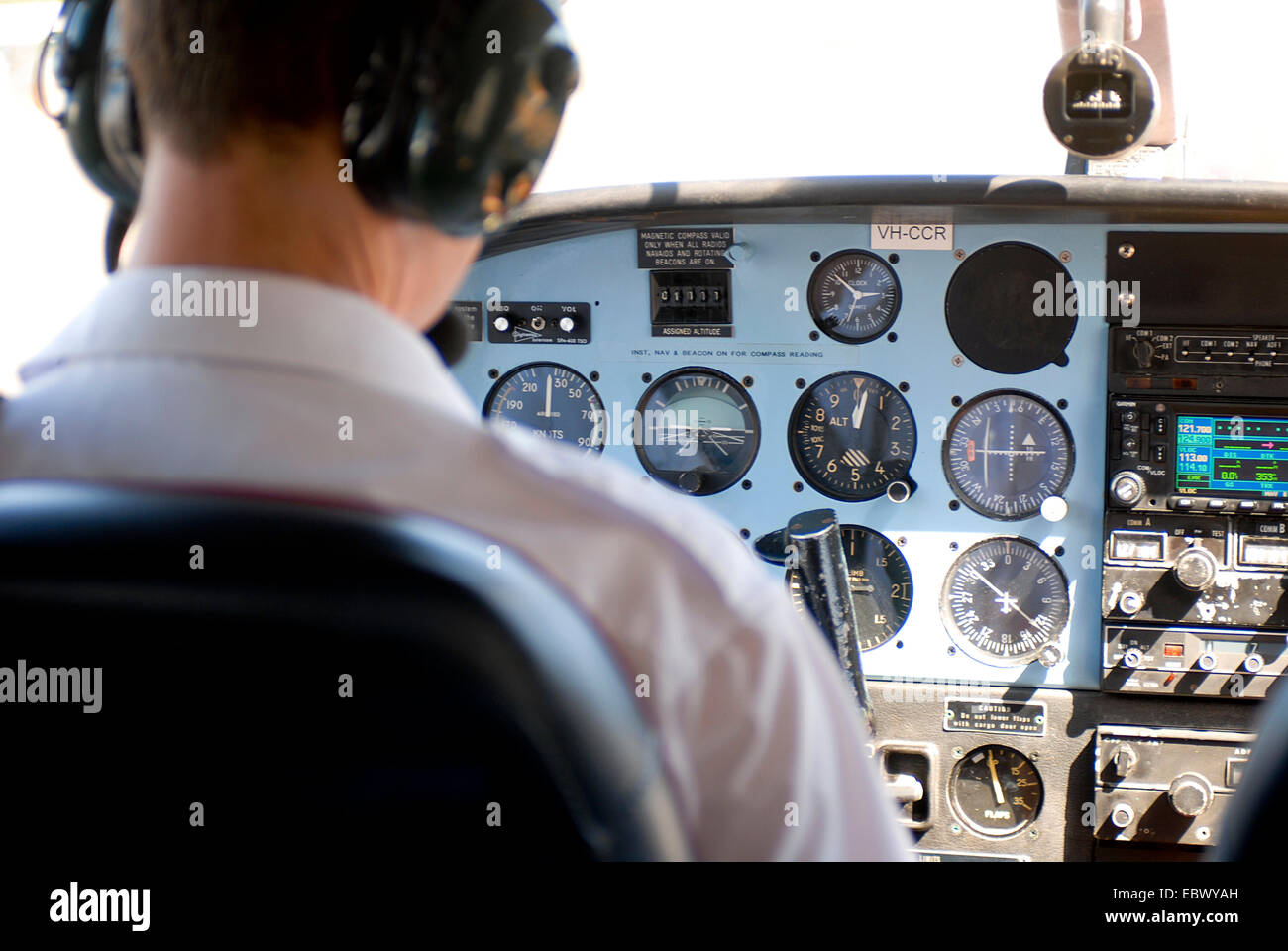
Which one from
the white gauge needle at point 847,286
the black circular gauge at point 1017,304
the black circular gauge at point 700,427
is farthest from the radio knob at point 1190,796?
the white gauge needle at point 847,286

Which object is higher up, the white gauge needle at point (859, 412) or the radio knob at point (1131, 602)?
the white gauge needle at point (859, 412)

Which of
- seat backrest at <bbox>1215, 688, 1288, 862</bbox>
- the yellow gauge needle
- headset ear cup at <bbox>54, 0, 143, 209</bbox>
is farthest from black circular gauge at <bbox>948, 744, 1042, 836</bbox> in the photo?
headset ear cup at <bbox>54, 0, 143, 209</bbox>

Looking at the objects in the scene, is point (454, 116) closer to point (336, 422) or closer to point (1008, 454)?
point (336, 422)

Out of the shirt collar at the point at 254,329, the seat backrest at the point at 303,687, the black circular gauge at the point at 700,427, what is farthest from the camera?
the black circular gauge at the point at 700,427

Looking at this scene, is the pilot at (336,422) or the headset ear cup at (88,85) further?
the headset ear cup at (88,85)

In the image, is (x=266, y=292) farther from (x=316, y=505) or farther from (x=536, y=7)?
(x=536, y=7)

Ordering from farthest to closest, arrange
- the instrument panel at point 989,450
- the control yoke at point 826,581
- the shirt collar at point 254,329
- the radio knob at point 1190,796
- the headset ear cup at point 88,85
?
the instrument panel at point 989,450, the radio knob at point 1190,796, the control yoke at point 826,581, the headset ear cup at point 88,85, the shirt collar at point 254,329

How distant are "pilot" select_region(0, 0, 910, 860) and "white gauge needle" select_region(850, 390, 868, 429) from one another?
2.12 metres

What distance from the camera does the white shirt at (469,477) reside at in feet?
1.82

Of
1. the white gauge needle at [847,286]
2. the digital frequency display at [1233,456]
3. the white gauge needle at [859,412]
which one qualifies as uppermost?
the white gauge needle at [847,286]

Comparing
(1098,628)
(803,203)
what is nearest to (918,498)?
(1098,628)

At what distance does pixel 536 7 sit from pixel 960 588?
2212 millimetres

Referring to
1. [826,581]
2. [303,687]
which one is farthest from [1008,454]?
[303,687]

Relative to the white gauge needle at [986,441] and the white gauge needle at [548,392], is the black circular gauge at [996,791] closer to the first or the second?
the white gauge needle at [986,441]
